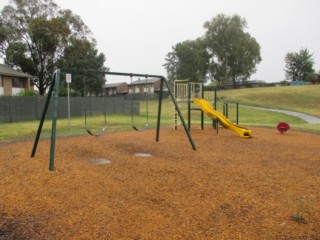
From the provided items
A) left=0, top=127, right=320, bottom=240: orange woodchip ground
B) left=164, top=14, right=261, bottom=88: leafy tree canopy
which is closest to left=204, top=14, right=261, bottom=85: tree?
left=164, top=14, right=261, bottom=88: leafy tree canopy

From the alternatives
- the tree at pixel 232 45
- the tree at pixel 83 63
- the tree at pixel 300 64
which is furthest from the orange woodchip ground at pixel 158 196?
the tree at pixel 300 64

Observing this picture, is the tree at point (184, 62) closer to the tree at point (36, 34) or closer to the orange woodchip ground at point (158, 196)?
the tree at point (36, 34)

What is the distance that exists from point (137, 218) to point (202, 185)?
5.52ft

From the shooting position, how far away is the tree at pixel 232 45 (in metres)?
63.8

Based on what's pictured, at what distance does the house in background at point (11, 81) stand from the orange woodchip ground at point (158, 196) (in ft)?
97.5

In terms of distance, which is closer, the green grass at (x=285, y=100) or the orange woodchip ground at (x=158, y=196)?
the orange woodchip ground at (x=158, y=196)

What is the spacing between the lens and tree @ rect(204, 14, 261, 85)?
63.8 metres

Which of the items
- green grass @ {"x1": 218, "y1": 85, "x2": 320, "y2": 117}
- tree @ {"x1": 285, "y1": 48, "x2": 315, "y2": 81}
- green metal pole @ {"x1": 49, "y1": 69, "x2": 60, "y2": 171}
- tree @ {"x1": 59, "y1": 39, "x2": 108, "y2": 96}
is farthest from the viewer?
tree @ {"x1": 285, "y1": 48, "x2": 315, "y2": 81}

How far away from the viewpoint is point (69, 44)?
40688 millimetres

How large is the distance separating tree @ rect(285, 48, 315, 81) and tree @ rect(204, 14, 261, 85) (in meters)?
21.4

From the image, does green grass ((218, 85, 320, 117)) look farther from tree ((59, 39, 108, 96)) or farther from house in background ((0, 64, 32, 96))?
house in background ((0, 64, 32, 96))

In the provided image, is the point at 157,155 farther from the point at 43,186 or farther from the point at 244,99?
the point at 244,99

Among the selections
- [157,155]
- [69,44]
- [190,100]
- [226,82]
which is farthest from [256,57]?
[157,155]

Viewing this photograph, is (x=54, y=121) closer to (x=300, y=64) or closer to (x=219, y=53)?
(x=219, y=53)
